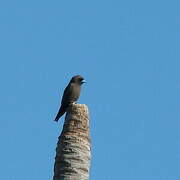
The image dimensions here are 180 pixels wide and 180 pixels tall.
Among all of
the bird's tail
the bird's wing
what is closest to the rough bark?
the bird's tail

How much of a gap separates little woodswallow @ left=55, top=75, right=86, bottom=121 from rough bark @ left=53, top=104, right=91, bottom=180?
186 inches

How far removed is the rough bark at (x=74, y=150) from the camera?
11420 mm

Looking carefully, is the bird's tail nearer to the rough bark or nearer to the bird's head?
the bird's head

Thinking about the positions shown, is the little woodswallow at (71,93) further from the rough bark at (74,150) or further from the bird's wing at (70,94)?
the rough bark at (74,150)

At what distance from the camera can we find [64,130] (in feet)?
39.7

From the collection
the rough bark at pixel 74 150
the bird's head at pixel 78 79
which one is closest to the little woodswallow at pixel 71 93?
the bird's head at pixel 78 79

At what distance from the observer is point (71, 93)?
58.0ft

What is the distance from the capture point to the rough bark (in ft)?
37.5

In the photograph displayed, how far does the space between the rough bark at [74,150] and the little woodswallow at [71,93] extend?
4715 millimetres

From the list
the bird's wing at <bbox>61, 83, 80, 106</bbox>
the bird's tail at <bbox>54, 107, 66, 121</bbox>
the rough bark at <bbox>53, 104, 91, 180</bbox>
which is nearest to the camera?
the rough bark at <bbox>53, 104, 91, 180</bbox>

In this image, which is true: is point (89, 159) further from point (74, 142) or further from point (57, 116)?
point (57, 116)

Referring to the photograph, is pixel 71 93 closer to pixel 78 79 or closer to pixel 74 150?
pixel 78 79

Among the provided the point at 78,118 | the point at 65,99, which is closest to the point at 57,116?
the point at 65,99

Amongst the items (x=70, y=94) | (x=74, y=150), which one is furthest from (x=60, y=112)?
(x=74, y=150)
